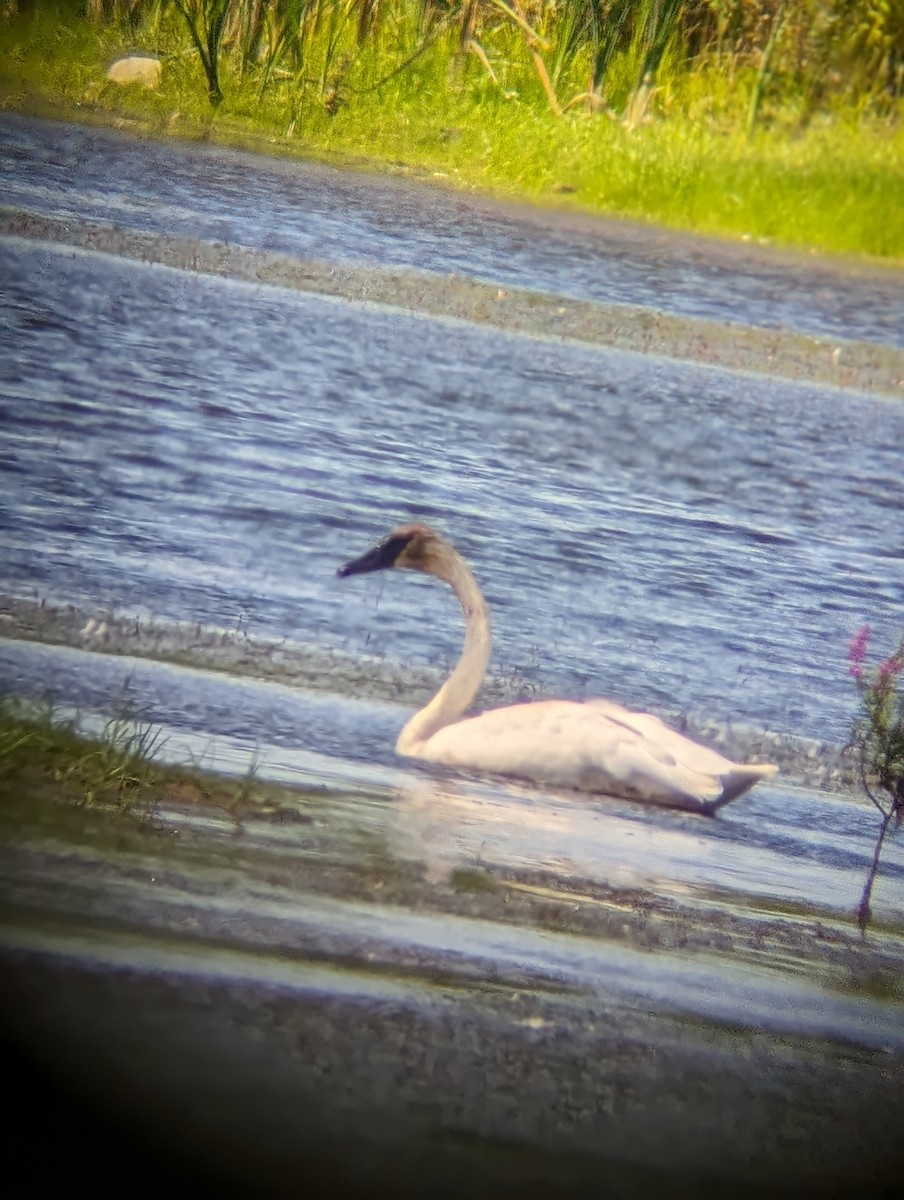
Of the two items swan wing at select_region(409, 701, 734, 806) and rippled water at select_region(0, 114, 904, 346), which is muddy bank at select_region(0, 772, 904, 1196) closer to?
swan wing at select_region(409, 701, 734, 806)

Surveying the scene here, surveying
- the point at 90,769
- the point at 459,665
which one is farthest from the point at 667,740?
the point at 90,769

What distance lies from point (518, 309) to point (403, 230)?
0.26 meters

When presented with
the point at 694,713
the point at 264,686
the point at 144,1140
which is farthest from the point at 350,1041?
the point at 694,713

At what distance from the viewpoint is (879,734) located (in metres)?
3.25

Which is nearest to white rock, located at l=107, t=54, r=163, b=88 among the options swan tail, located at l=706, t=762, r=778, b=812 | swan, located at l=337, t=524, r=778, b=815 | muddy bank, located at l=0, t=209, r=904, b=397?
muddy bank, located at l=0, t=209, r=904, b=397

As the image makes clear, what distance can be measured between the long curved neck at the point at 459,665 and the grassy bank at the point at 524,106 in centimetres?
72

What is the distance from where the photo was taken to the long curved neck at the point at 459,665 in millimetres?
3119

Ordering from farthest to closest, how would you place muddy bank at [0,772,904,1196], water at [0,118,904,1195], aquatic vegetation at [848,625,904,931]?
aquatic vegetation at [848,625,904,931] < water at [0,118,904,1195] < muddy bank at [0,772,904,1196]

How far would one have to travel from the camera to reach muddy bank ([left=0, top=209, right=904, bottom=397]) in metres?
3.10

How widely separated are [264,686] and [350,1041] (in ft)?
2.45

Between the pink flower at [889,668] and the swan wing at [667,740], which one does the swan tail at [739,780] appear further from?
the pink flower at [889,668]

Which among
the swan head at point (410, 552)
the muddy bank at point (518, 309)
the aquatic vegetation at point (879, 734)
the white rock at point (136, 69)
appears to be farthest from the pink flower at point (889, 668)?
the white rock at point (136, 69)

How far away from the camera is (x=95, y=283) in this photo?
3107 mm

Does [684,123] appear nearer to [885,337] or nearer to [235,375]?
[885,337]
